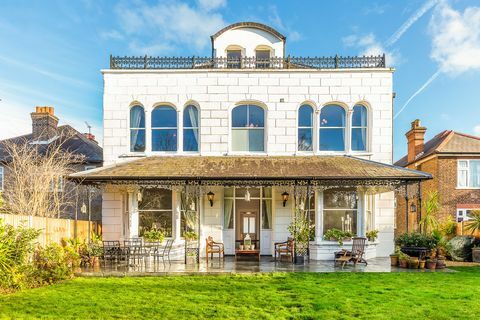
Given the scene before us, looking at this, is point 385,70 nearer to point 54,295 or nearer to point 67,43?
point 67,43

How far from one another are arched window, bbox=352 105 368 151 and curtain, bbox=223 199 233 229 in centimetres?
581

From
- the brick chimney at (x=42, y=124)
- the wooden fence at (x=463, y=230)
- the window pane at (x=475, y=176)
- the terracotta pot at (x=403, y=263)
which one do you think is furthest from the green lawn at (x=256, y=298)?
the brick chimney at (x=42, y=124)

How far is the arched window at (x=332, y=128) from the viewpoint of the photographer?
15.5 m

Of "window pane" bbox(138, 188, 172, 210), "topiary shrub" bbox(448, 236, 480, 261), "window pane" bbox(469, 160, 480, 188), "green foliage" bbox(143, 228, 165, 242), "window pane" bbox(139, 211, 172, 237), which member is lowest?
"topiary shrub" bbox(448, 236, 480, 261)

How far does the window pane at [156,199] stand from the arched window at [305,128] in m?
5.92

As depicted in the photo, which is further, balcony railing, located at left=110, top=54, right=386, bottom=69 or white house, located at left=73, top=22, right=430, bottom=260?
balcony railing, located at left=110, top=54, right=386, bottom=69

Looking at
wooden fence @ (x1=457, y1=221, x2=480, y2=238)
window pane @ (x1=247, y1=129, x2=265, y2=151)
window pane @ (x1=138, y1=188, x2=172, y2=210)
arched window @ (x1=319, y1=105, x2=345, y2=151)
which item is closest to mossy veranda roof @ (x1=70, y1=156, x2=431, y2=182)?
window pane @ (x1=247, y1=129, x2=265, y2=151)

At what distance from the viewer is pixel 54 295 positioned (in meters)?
8.20

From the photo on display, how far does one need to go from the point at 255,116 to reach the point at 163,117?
401 cm

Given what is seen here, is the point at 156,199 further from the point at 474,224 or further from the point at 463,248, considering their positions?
the point at 474,224

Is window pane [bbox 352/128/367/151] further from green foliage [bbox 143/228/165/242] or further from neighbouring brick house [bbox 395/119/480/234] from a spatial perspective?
green foliage [bbox 143/228/165/242]

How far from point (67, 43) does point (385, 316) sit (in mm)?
12184

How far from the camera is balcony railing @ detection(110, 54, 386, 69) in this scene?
611 inches

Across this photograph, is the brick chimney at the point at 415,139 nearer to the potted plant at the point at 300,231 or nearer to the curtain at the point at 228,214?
the potted plant at the point at 300,231
